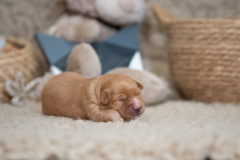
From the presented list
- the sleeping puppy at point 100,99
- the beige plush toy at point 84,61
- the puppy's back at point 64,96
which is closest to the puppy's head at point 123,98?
the sleeping puppy at point 100,99

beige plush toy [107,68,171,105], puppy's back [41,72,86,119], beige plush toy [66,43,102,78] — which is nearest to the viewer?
puppy's back [41,72,86,119]

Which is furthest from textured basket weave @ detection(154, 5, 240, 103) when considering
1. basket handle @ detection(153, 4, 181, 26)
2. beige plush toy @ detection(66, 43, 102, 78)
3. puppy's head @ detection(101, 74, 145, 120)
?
puppy's head @ detection(101, 74, 145, 120)

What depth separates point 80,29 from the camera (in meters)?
1.59

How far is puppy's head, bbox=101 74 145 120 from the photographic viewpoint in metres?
0.83

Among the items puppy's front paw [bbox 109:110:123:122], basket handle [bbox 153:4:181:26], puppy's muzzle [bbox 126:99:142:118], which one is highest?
basket handle [bbox 153:4:181:26]

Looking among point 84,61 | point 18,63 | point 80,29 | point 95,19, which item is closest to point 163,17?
point 95,19

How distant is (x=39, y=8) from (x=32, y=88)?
0.72 meters

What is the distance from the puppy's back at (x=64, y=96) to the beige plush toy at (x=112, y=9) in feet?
2.36

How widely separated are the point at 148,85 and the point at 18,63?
31.5 inches

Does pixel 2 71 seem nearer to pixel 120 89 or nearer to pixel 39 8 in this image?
pixel 39 8

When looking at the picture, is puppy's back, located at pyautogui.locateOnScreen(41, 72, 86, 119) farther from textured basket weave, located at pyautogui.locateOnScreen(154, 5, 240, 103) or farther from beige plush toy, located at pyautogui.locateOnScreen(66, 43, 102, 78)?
textured basket weave, located at pyautogui.locateOnScreen(154, 5, 240, 103)

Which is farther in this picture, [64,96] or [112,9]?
[112,9]

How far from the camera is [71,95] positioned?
3.06 ft

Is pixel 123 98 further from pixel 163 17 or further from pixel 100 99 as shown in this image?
pixel 163 17
